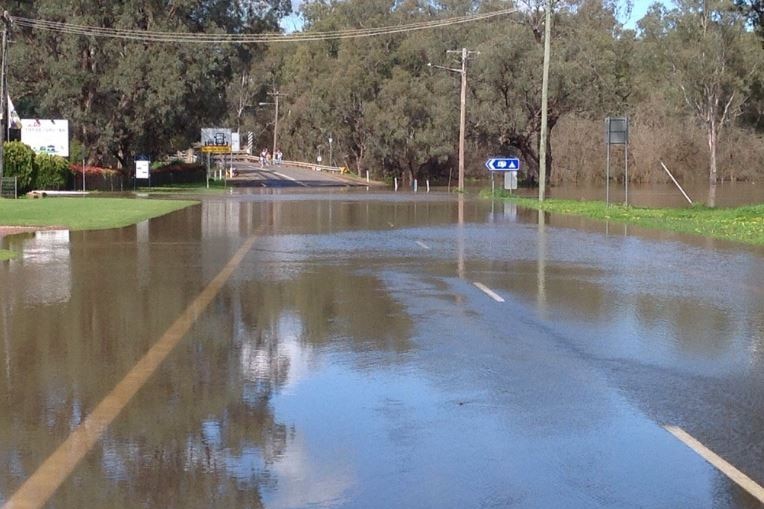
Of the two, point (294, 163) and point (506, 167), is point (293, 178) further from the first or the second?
point (506, 167)

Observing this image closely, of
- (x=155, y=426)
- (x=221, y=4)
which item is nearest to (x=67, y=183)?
(x=221, y=4)

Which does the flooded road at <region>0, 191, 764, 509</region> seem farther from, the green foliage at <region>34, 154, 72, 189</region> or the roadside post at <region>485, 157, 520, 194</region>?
the green foliage at <region>34, 154, 72, 189</region>

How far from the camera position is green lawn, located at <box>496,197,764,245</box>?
1022 inches

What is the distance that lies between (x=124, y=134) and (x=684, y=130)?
1735 inches

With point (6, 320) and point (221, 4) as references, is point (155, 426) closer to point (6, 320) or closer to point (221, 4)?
point (6, 320)

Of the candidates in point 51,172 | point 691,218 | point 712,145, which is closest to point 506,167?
point 691,218

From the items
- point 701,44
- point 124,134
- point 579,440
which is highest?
point 701,44

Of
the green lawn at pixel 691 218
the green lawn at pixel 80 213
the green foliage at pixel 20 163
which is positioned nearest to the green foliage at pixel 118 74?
Answer: the green foliage at pixel 20 163

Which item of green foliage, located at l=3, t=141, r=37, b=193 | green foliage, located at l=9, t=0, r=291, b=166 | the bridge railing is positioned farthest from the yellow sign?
green foliage, located at l=3, t=141, r=37, b=193

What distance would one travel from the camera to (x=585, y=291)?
1450cm

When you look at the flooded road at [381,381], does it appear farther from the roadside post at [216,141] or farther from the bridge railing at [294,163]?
the bridge railing at [294,163]

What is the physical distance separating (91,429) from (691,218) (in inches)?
1098

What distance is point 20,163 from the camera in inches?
1892

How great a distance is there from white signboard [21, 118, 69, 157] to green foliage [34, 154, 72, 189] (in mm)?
764
